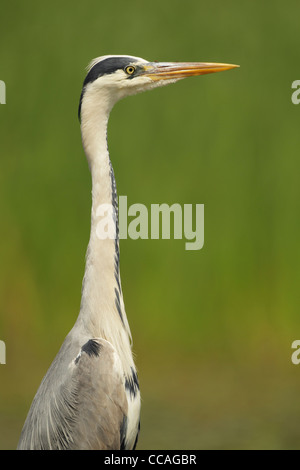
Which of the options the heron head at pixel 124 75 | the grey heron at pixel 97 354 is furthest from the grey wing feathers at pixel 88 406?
the heron head at pixel 124 75

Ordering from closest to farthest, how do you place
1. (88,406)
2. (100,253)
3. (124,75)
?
(88,406) → (100,253) → (124,75)

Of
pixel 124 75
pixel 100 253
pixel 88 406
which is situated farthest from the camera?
pixel 124 75

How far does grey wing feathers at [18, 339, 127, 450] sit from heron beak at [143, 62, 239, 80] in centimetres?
106

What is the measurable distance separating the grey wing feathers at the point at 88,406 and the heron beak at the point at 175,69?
106cm

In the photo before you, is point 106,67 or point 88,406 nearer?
point 88,406

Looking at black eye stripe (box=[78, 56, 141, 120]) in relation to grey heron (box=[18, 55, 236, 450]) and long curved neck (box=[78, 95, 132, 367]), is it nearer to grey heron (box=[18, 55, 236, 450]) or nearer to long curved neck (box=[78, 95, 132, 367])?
grey heron (box=[18, 55, 236, 450])

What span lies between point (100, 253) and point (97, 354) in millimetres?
371

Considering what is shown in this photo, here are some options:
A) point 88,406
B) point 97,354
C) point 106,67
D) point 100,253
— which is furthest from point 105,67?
point 88,406

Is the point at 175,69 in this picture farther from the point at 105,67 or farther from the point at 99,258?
the point at 99,258

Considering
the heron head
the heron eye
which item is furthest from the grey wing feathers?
the heron eye

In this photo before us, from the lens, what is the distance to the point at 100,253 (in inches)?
111

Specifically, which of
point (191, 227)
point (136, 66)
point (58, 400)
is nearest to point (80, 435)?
point (58, 400)

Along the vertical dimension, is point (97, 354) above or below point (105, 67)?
below

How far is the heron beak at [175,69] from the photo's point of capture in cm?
300
